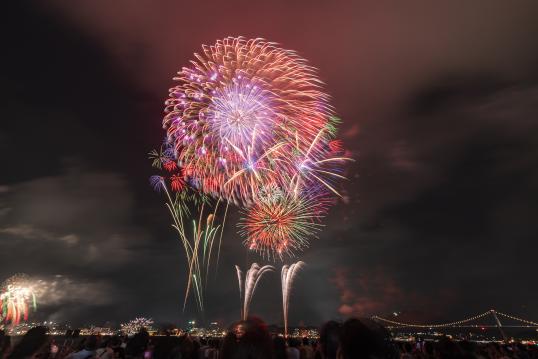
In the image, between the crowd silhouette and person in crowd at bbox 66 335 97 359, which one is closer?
the crowd silhouette

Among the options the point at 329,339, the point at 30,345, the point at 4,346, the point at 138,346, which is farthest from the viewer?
the point at 138,346

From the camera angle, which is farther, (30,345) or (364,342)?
(30,345)

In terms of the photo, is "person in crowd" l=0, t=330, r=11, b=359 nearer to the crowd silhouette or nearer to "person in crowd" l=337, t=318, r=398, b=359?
the crowd silhouette

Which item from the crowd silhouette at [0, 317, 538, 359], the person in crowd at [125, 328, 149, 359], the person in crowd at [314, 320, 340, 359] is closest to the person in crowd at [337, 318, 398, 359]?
the crowd silhouette at [0, 317, 538, 359]

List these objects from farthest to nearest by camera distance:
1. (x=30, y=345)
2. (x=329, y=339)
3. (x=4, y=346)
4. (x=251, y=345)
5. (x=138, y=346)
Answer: (x=138, y=346) → (x=4, y=346) → (x=30, y=345) → (x=329, y=339) → (x=251, y=345)

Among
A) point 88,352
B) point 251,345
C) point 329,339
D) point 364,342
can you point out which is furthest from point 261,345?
point 88,352

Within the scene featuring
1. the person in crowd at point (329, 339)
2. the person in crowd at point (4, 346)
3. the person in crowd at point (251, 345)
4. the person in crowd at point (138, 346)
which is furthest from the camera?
the person in crowd at point (138, 346)

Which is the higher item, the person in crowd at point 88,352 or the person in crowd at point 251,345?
the person in crowd at point 251,345

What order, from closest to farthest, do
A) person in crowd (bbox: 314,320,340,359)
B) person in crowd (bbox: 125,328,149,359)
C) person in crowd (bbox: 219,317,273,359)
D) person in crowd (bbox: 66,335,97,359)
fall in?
1. person in crowd (bbox: 219,317,273,359)
2. person in crowd (bbox: 314,320,340,359)
3. person in crowd (bbox: 66,335,97,359)
4. person in crowd (bbox: 125,328,149,359)

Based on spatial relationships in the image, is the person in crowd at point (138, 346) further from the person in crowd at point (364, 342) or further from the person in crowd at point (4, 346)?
the person in crowd at point (364, 342)

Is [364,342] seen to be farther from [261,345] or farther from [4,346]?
[4,346]

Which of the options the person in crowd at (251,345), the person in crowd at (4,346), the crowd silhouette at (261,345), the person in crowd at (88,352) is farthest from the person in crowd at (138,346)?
the person in crowd at (251,345)

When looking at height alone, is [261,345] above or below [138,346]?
above

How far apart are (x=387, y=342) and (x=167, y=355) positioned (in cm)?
583
